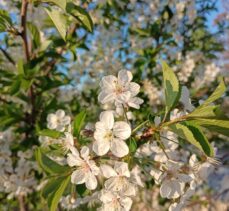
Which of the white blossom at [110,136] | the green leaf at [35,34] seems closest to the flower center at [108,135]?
the white blossom at [110,136]

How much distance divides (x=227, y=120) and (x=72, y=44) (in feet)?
5.98

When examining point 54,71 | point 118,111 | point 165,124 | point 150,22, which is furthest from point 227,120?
point 150,22

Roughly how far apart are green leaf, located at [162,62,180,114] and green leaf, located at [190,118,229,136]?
4.4 inches

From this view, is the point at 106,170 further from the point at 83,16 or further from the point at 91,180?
the point at 83,16

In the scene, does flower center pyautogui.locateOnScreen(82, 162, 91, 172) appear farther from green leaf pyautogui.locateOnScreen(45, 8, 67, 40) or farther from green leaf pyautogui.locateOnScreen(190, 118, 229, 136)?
green leaf pyautogui.locateOnScreen(45, 8, 67, 40)

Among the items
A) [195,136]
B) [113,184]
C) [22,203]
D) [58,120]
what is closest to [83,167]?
[113,184]

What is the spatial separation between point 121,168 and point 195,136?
271 mm

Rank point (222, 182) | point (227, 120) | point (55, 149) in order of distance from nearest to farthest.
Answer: point (227, 120) < point (55, 149) < point (222, 182)

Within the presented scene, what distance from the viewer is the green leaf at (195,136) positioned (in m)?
1.39

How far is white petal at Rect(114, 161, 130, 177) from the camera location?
1438 mm

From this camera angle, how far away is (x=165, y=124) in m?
1.46

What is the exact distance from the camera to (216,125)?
136 cm

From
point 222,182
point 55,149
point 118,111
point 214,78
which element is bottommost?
point 222,182

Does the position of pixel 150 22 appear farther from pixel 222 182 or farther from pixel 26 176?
pixel 222 182
